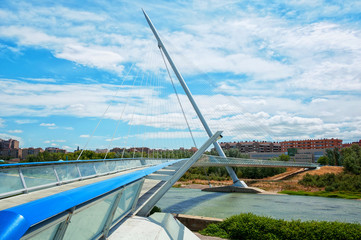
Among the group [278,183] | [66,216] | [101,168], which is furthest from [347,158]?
[66,216]

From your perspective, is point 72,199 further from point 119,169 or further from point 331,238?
point 119,169

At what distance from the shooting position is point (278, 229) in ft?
35.3

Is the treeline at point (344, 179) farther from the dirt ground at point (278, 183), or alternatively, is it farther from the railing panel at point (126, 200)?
the railing panel at point (126, 200)

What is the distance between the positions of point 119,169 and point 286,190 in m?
27.1

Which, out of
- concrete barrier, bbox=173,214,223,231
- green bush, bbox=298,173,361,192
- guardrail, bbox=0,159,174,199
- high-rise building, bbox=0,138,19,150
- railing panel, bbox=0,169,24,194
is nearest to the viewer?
railing panel, bbox=0,169,24,194

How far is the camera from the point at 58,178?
8.27m

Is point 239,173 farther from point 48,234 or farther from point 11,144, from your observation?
point 11,144

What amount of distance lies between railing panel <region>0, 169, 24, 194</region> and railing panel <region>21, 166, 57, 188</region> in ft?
0.82

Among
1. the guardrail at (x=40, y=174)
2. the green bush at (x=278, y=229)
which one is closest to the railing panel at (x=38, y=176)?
the guardrail at (x=40, y=174)

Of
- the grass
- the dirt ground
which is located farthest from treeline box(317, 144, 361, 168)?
the grass

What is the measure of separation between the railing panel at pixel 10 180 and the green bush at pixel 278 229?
25.5 feet

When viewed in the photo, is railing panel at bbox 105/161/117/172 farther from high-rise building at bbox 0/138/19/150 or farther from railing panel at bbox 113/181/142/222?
high-rise building at bbox 0/138/19/150

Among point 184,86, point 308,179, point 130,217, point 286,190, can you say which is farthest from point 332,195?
point 130,217

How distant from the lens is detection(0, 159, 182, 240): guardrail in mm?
2196
